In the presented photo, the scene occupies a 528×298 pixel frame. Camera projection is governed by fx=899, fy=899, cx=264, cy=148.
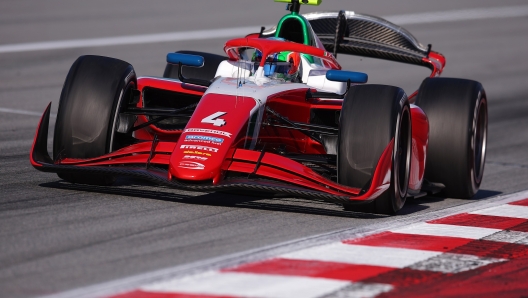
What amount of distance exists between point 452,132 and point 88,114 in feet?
11.0

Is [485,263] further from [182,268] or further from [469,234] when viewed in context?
[182,268]

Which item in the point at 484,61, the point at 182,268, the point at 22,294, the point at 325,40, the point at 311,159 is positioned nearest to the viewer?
the point at 22,294

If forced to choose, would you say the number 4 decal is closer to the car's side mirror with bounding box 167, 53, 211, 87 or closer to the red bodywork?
the red bodywork

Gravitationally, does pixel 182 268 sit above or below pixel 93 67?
below

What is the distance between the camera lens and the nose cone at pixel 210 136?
20.4 feet

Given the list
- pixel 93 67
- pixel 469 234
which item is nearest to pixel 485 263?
pixel 469 234

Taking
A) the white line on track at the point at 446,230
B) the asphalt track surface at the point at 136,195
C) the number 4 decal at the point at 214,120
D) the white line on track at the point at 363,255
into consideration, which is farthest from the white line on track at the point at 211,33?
the white line on track at the point at 363,255

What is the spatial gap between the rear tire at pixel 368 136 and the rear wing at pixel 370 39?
121 inches

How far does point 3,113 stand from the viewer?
11656mm

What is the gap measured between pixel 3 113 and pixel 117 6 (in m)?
12.7

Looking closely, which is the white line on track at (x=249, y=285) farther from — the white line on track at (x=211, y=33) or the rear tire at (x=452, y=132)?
the white line on track at (x=211, y=33)

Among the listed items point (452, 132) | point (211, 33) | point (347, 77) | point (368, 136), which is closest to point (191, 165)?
point (368, 136)

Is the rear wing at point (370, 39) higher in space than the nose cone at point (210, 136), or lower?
higher

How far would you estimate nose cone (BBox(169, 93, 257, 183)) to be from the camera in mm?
6203
